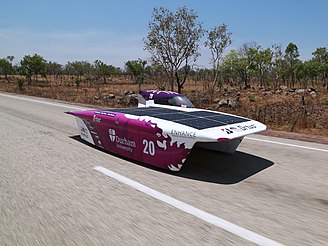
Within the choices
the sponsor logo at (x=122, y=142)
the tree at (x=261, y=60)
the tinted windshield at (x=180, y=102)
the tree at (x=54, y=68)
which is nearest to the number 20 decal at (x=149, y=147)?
the sponsor logo at (x=122, y=142)

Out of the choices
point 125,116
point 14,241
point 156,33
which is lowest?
point 14,241

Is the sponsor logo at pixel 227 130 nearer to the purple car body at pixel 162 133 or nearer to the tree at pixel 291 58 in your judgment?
the purple car body at pixel 162 133

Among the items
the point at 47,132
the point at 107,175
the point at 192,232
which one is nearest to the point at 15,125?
the point at 47,132

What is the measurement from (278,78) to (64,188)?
3801 cm

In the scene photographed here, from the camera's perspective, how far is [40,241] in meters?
2.48

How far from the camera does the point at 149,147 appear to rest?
445 centimetres

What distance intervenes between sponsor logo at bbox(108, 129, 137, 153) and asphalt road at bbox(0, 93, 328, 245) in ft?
0.84

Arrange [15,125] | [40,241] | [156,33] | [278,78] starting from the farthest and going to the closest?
1. [278,78]
2. [156,33]
3. [15,125]
4. [40,241]

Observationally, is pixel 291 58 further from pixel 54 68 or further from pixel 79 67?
pixel 54 68

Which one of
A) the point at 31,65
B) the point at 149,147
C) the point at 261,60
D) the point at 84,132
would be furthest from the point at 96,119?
the point at 31,65

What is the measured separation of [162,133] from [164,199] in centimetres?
107

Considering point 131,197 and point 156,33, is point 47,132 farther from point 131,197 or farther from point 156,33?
point 156,33

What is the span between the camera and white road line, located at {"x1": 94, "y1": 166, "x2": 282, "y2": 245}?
8.18 ft

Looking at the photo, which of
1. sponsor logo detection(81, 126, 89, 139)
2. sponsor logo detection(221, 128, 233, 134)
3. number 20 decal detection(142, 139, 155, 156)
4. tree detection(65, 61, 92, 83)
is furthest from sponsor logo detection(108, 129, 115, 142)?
tree detection(65, 61, 92, 83)
